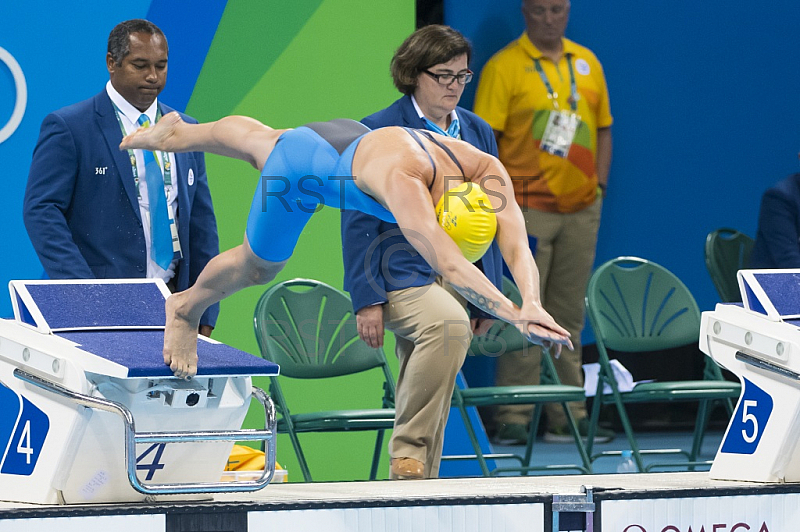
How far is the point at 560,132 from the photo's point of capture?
6219 mm

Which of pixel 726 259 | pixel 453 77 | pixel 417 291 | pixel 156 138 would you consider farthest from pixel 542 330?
pixel 726 259

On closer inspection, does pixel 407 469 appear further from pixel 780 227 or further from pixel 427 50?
pixel 780 227

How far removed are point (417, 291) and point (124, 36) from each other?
144cm

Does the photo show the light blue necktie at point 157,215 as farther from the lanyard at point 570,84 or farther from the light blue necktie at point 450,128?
the lanyard at point 570,84

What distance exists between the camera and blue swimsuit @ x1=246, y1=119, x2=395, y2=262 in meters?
3.57

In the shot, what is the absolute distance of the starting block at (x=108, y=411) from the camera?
128 inches

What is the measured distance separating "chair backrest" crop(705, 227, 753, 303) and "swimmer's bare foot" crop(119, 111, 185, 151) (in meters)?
3.21

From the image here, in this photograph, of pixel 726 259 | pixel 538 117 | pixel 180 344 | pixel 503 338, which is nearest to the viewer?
pixel 180 344

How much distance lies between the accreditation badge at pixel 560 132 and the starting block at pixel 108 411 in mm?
2968

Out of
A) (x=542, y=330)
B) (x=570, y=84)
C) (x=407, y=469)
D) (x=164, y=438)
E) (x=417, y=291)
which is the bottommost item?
(x=407, y=469)

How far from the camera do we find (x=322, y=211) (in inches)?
236

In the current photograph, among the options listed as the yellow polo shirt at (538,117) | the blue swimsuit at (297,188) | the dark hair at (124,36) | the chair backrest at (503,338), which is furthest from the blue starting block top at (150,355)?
the yellow polo shirt at (538,117)

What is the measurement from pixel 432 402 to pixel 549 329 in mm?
1501

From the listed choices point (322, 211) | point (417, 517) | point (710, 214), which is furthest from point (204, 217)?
point (710, 214)
